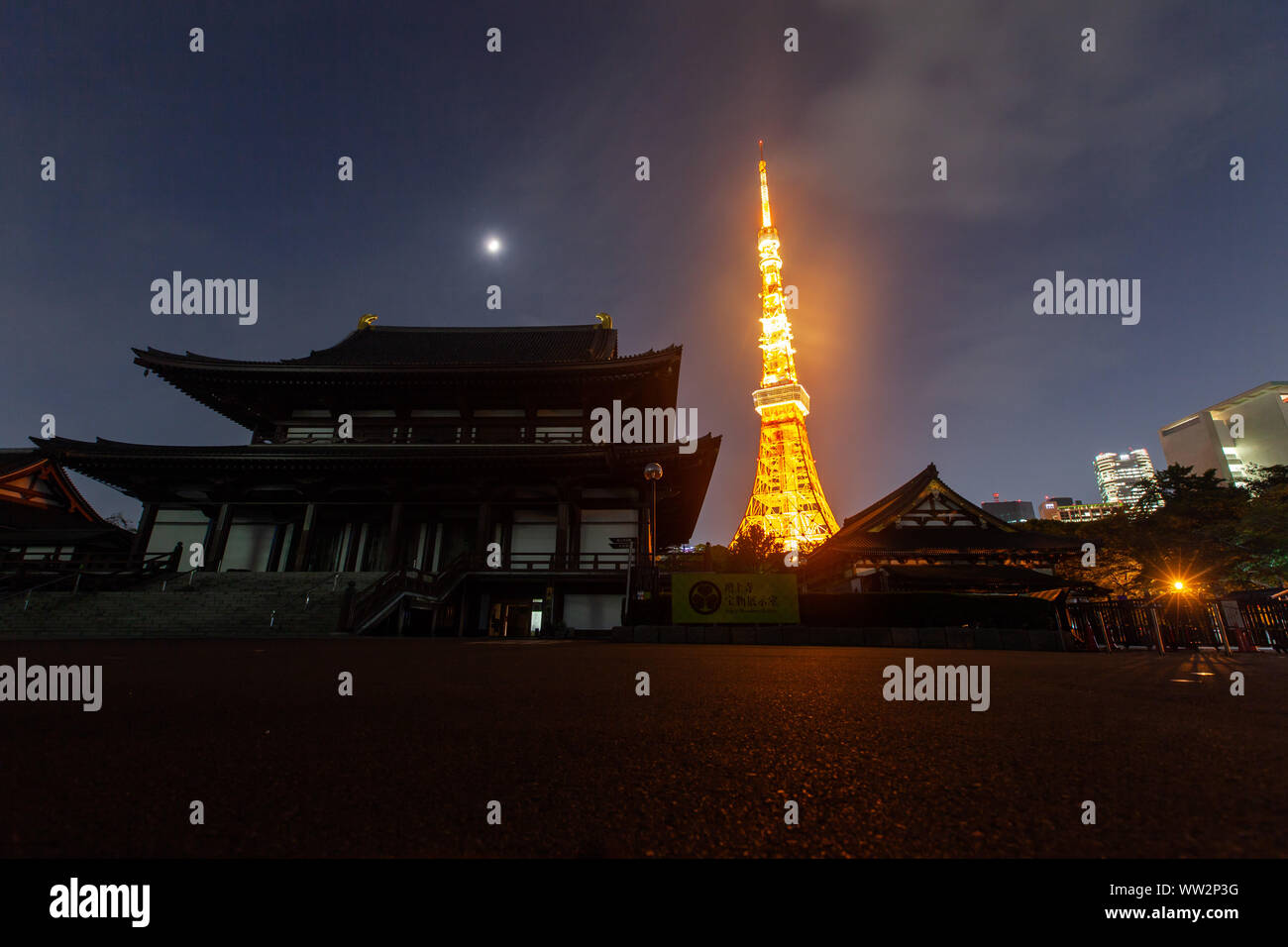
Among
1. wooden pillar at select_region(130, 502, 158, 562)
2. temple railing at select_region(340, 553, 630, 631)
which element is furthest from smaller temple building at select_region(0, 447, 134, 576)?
temple railing at select_region(340, 553, 630, 631)

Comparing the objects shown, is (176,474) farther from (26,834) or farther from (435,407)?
(26,834)

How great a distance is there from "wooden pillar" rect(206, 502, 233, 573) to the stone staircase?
145 cm

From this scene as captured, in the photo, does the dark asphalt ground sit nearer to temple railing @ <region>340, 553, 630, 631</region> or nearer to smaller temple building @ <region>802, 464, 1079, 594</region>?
temple railing @ <region>340, 553, 630, 631</region>

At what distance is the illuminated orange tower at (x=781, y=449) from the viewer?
3981cm

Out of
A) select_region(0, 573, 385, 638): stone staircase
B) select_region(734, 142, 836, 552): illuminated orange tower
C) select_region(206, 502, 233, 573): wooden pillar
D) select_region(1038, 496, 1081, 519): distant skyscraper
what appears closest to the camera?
select_region(0, 573, 385, 638): stone staircase

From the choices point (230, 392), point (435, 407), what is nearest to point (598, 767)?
point (435, 407)

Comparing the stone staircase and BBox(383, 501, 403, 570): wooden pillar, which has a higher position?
BBox(383, 501, 403, 570): wooden pillar

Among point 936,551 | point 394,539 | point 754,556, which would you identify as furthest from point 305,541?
point 936,551

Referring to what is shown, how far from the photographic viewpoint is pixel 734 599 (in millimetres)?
10805

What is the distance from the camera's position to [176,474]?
55.0ft

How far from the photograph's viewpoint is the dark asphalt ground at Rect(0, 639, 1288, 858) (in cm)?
103

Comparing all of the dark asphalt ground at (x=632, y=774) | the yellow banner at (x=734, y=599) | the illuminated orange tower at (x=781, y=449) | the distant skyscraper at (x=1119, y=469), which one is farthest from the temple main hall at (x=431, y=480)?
the distant skyscraper at (x=1119, y=469)

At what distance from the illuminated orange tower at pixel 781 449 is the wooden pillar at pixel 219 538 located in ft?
97.1
